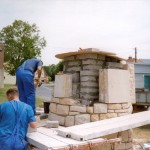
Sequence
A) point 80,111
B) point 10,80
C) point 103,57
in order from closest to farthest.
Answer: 1. point 80,111
2. point 103,57
3. point 10,80

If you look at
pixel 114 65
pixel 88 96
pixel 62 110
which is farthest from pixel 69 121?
pixel 114 65

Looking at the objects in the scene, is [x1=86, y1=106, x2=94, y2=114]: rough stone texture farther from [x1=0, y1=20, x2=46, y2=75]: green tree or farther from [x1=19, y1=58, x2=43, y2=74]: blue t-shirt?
[x1=0, y1=20, x2=46, y2=75]: green tree

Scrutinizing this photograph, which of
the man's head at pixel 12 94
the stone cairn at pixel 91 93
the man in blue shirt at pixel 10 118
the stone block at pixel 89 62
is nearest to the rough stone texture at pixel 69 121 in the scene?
the stone cairn at pixel 91 93

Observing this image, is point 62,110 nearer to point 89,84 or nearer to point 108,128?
point 89,84

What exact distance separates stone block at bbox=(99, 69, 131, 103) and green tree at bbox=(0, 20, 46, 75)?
116ft

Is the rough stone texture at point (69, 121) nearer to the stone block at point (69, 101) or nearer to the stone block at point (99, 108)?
the stone block at point (69, 101)

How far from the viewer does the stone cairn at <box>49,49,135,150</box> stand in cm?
627

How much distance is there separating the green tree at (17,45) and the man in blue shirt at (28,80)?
1402 inches

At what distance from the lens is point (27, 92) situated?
5.49 m

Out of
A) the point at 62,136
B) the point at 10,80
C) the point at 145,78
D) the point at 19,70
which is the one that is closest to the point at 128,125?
the point at 62,136

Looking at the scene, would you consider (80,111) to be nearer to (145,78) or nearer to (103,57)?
(103,57)

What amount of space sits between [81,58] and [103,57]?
56 cm

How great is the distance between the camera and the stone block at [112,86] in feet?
20.5

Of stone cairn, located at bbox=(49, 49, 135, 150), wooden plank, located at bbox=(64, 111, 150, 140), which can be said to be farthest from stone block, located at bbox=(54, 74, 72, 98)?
wooden plank, located at bbox=(64, 111, 150, 140)
